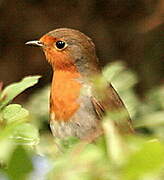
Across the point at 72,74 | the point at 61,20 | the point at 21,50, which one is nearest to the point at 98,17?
the point at 61,20

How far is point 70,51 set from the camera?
13.9 feet

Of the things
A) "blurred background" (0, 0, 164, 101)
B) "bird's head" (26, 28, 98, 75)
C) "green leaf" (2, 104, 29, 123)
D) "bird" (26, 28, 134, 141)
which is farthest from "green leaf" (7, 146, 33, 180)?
"blurred background" (0, 0, 164, 101)

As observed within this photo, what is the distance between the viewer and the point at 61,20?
672cm

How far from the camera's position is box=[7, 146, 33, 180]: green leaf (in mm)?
1056

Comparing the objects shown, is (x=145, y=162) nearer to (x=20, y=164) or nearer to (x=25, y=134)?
(x=20, y=164)

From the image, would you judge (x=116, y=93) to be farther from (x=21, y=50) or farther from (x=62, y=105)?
(x=21, y=50)

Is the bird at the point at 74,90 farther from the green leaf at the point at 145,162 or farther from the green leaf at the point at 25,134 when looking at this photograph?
the green leaf at the point at 145,162

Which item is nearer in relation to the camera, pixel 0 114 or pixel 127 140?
pixel 127 140

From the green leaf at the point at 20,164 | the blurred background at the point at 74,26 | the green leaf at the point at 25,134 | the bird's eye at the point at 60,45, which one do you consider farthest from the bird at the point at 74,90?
the green leaf at the point at 20,164

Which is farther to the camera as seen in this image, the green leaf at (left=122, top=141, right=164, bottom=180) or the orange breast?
the orange breast

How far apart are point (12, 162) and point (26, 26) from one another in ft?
19.0

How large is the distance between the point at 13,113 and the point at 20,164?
1.52ft

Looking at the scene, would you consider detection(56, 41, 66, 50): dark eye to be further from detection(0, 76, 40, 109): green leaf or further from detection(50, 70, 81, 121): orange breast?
detection(0, 76, 40, 109): green leaf

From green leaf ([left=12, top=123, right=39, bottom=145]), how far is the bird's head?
282cm
